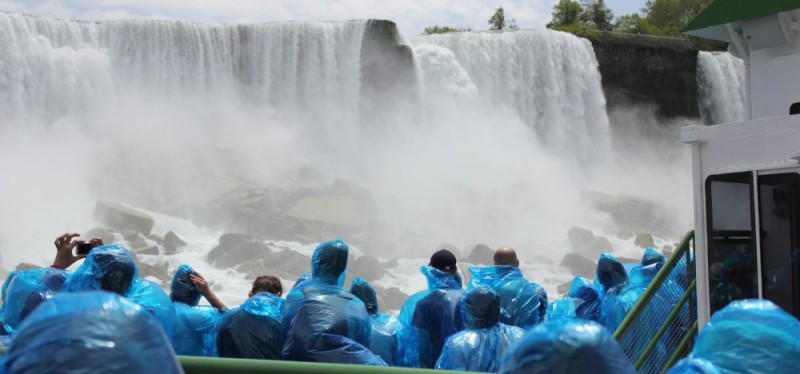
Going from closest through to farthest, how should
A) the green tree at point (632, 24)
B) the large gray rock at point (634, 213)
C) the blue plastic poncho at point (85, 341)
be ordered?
the blue plastic poncho at point (85, 341), the large gray rock at point (634, 213), the green tree at point (632, 24)

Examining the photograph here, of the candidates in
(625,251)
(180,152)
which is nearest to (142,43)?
(180,152)

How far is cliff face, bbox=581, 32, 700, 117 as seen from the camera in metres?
32.0

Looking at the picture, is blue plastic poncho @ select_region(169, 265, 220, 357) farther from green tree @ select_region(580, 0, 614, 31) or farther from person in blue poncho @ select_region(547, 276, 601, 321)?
green tree @ select_region(580, 0, 614, 31)

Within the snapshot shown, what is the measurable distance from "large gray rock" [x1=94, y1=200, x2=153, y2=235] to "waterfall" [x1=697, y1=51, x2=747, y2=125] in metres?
21.9

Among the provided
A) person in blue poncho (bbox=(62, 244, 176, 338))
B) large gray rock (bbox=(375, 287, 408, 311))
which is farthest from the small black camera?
large gray rock (bbox=(375, 287, 408, 311))

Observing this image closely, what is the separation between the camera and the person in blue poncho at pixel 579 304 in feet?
18.1

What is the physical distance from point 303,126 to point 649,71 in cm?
1377

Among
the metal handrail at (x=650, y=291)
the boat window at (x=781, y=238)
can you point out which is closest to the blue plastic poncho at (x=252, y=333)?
the metal handrail at (x=650, y=291)

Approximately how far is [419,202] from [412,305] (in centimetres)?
2073

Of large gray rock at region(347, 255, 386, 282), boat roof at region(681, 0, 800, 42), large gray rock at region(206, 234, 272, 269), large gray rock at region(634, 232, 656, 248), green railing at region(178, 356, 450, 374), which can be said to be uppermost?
boat roof at region(681, 0, 800, 42)

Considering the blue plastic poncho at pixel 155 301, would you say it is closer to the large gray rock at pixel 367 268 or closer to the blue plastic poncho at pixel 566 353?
the blue plastic poncho at pixel 566 353

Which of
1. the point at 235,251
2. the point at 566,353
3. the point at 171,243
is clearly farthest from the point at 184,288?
the point at 171,243

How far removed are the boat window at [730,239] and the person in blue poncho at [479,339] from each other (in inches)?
39.3

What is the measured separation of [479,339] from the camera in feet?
13.0
